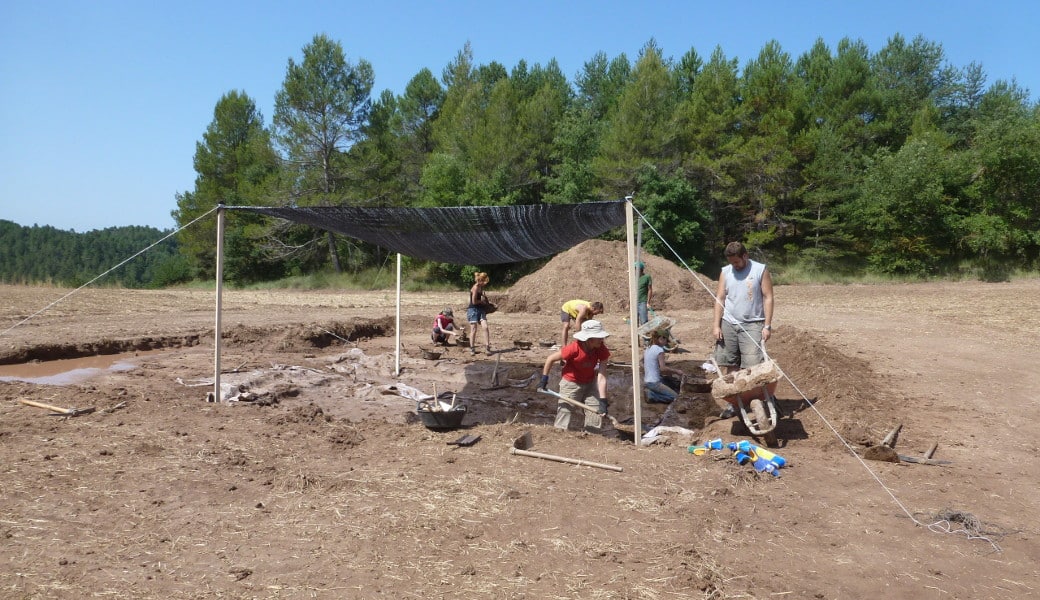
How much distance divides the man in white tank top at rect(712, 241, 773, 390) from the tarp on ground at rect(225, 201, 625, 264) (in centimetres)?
129

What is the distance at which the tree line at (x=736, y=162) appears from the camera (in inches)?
1201

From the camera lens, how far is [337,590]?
142 inches

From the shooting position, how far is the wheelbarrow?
5969 millimetres

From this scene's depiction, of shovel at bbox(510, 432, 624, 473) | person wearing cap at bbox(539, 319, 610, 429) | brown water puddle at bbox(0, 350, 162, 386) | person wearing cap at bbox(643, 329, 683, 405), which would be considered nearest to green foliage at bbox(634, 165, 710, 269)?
person wearing cap at bbox(643, 329, 683, 405)

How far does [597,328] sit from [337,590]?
3.70m

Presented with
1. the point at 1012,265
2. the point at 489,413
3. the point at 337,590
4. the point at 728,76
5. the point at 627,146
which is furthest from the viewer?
the point at 728,76

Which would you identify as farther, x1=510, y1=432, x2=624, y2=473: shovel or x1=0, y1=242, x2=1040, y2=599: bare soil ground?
x1=510, y1=432, x2=624, y2=473: shovel

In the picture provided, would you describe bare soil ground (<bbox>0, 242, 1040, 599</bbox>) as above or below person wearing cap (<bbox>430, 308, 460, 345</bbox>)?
below

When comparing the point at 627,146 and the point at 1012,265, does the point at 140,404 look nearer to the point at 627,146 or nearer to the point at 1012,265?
the point at 627,146

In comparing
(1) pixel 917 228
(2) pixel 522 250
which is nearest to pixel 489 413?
(2) pixel 522 250

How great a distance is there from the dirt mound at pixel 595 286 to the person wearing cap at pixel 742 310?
481 inches

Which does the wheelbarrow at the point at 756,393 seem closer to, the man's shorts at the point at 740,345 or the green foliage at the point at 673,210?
the man's shorts at the point at 740,345

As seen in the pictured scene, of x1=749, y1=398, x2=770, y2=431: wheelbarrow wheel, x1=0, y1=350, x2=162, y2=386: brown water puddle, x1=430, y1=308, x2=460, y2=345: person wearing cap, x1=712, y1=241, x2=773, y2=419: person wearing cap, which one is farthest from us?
x1=430, y1=308, x2=460, y2=345: person wearing cap

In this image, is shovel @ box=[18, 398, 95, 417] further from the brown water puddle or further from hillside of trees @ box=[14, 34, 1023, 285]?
hillside of trees @ box=[14, 34, 1023, 285]
